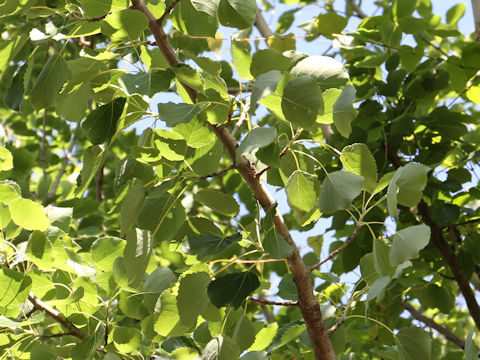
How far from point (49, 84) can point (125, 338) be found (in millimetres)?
373

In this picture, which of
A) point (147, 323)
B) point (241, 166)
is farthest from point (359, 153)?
point (147, 323)

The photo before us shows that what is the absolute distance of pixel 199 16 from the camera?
79 centimetres

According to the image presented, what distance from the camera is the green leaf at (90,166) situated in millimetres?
815

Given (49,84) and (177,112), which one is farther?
(49,84)

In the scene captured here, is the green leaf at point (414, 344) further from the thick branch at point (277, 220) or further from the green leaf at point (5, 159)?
the green leaf at point (5, 159)

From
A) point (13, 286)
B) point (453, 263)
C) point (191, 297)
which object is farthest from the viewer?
point (453, 263)

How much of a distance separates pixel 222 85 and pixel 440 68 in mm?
900

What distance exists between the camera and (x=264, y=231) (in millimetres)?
730

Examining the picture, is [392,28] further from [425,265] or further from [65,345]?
[65,345]

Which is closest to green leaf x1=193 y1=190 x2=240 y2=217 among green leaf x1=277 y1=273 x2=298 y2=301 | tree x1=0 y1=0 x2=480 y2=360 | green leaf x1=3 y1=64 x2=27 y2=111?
tree x1=0 y1=0 x2=480 y2=360

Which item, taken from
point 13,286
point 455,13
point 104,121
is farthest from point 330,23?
point 13,286

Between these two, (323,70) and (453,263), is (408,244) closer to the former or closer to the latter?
(323,70)

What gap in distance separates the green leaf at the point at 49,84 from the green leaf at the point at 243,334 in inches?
15.1

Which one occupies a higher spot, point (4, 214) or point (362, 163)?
point (362, 163)
